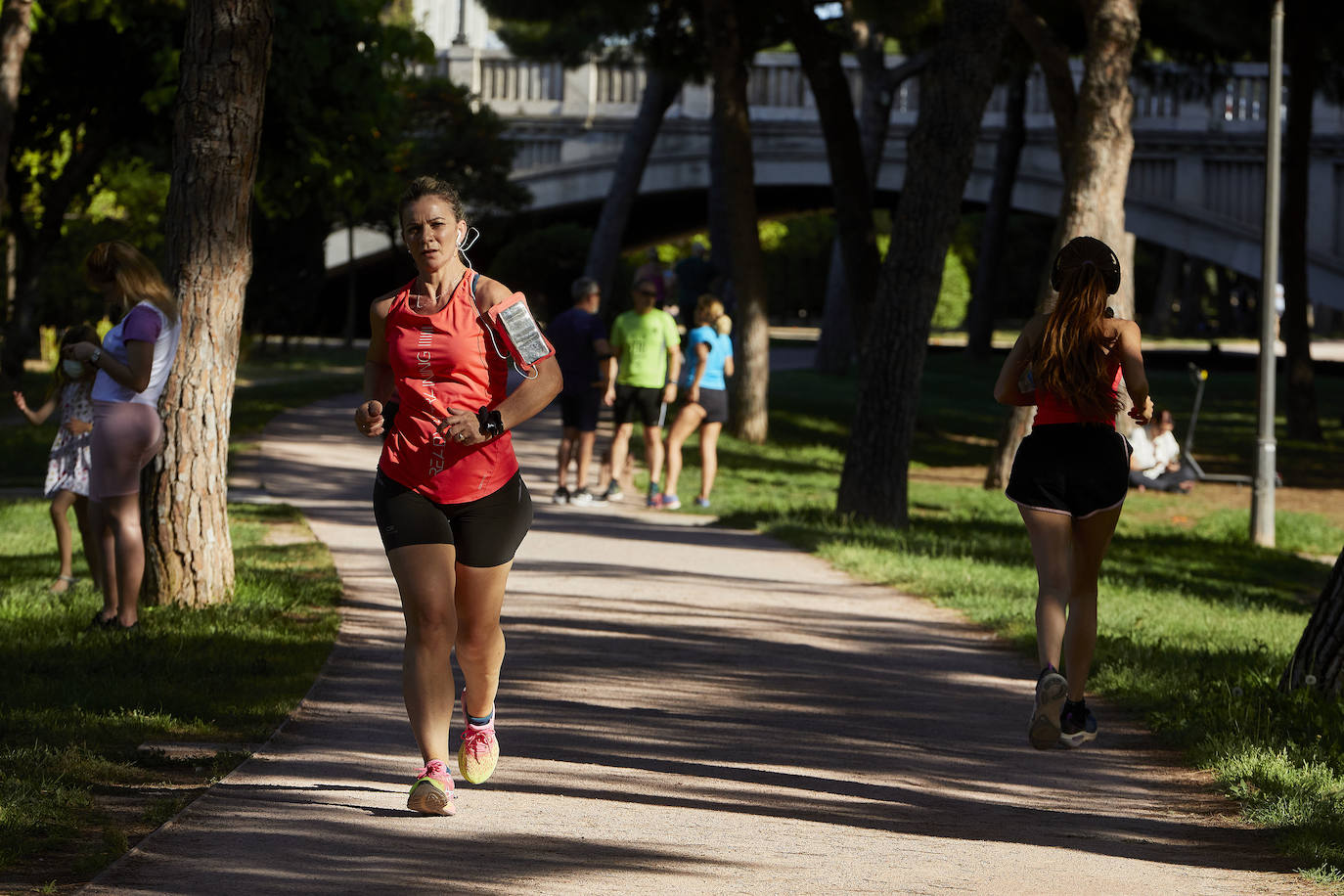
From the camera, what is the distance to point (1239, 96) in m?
36.8

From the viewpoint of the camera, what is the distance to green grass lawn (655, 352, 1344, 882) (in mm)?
6098

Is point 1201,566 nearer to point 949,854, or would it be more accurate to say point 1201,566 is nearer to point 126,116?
point 949,854

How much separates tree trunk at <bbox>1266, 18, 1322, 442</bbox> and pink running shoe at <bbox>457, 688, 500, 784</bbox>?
67.9 feet

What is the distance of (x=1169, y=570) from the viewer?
12781mm

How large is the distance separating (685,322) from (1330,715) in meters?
15.9

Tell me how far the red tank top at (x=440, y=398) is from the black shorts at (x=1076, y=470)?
199 centimetres

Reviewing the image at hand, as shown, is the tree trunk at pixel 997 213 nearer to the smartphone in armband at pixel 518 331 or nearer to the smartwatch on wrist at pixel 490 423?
the smartphone in armband at pixel 518 331

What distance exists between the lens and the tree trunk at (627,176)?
2945 cm

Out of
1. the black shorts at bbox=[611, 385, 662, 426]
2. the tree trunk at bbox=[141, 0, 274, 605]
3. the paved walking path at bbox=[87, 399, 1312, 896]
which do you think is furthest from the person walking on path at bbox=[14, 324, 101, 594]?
the black shorts at bbox=[611, 385, 662, 426]

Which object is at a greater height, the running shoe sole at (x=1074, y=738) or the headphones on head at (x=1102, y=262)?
the headphones on head at (x=1102, y=262)

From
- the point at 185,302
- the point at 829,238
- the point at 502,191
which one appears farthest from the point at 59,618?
the point at 829,238

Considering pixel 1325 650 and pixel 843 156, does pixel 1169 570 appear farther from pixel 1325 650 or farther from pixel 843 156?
pixel 843 156

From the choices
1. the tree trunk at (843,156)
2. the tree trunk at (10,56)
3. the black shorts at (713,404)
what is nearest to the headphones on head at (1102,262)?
the black shorts at (713,404)

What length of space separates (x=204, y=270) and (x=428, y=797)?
4022mm
